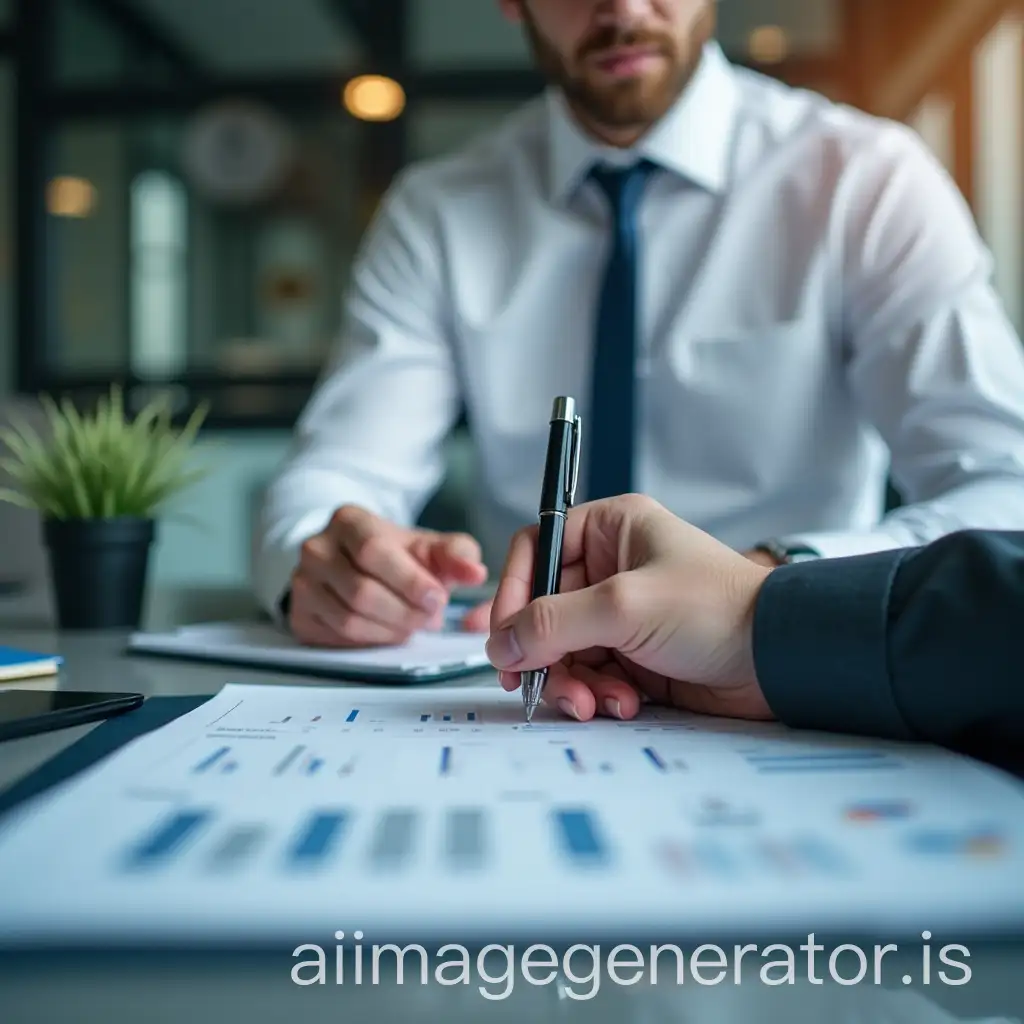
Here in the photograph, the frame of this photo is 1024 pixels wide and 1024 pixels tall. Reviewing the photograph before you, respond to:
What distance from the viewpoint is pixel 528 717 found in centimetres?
56

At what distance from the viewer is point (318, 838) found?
1.11 feet

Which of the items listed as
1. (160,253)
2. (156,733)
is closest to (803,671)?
(156,733)

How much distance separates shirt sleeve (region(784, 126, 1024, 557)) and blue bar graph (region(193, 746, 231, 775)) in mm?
634

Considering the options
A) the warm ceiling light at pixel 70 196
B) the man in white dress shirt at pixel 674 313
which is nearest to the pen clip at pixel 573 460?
the man in white dress shirt at pixel 674 313

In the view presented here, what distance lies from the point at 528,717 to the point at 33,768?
254 millimetres

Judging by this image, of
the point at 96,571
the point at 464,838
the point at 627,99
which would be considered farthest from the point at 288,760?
the point at 627,99

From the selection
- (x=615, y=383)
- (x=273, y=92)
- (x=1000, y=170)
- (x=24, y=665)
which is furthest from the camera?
(x=273, y=92)

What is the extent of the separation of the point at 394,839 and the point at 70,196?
4454 millimetres

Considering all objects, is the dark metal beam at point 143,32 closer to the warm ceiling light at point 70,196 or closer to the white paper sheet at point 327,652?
the warm ceiling light at point 70,196

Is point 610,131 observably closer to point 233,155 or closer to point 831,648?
point 831,648

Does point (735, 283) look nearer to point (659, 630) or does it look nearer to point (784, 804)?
point (659, 630)

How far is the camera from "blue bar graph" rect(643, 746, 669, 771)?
17.3 inches

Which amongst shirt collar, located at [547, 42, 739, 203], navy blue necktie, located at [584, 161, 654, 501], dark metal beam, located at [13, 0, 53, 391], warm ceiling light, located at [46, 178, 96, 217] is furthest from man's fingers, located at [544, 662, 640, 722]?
warm ceiling light, located at [46, 178, 96, 217]

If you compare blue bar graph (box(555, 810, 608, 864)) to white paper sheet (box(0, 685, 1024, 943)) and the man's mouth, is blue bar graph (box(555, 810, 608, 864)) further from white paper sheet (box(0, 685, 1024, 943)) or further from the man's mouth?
the man's mouth
